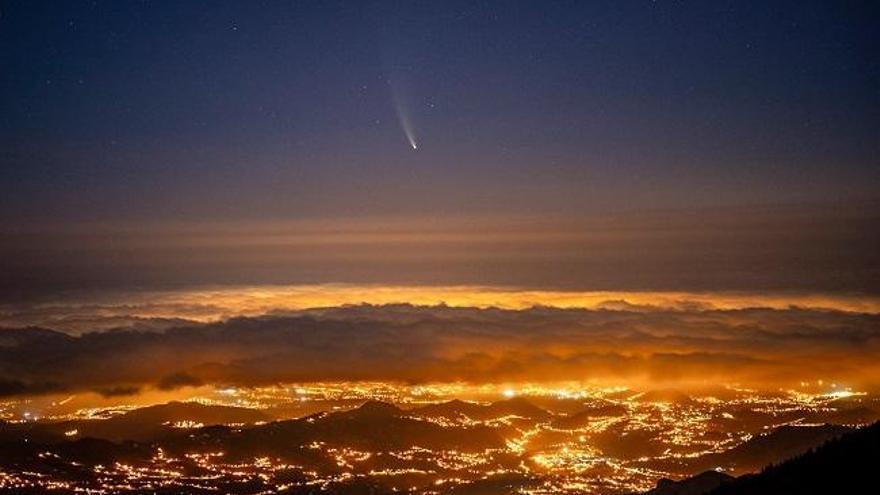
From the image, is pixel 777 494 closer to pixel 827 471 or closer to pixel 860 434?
pixel 827 471

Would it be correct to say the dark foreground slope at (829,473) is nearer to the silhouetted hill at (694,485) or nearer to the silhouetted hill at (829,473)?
the silhouetted hill at (829,473)

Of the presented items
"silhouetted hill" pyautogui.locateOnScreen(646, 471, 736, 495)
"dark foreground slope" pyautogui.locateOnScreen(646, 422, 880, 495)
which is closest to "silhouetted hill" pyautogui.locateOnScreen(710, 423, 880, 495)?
"dark foreground slope" pyautogui.locateOnScreen(646, 422, 880, 495)

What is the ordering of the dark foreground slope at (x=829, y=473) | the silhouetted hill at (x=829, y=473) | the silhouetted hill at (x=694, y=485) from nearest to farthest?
the dark foreground slope at (x=829, y=473)
the silhouetted hill at (x=829, y=473)
the silhouetted hill at (x=694, y=485)

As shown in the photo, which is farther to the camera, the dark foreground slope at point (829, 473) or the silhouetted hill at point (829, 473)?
the silhouetted hill at point (829, 473)

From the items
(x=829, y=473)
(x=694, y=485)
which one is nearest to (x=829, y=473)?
(x=829, y=473)

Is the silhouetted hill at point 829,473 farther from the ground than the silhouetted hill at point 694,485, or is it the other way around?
the silhouetted hill at point 829,473

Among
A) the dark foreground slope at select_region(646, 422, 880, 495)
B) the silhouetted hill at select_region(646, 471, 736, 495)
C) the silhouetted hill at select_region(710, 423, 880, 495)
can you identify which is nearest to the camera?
the dark foreground slope at select_region(646, 422, 880, 495)

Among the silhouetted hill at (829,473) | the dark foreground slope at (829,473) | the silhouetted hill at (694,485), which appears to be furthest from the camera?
the silhouetted hill at (694,485)

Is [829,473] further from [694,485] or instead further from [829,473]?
[694,485]

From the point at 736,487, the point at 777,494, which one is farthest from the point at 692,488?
the point at 777,494

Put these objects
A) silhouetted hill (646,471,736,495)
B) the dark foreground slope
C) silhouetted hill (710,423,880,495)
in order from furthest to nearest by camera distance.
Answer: silhouetted hill (646,471,736,495), silhouetted hill (710,423,880,495), the dark foreground slope

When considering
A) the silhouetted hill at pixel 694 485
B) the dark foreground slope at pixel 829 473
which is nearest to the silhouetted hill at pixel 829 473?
the dark foreground slope at pixel 829 473

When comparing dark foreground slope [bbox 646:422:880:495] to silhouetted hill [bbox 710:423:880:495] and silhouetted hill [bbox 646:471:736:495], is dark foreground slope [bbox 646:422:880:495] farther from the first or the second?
silhouetted hill [bbox 646:471:736:495]
